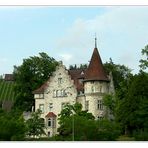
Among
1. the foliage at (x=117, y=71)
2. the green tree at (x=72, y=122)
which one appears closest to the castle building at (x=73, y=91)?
the green tree at (x=72, y=122)

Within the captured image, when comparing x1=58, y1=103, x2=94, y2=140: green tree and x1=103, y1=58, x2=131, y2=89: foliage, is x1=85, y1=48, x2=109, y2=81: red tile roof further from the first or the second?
x1=103, y1=58, x2=131, y2=89: foliage

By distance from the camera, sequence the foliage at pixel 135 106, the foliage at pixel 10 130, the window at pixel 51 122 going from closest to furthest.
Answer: the foliage at pixel 10 130, the foliage at pixel 135 106, the window at pixel 51 122

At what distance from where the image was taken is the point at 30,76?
68.0 m

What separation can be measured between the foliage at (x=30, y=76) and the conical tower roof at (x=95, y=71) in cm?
522

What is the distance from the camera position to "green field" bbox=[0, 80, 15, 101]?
87081mm

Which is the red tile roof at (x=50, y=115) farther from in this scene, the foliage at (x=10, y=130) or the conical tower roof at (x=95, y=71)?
the foliage at (x=10, y=130)

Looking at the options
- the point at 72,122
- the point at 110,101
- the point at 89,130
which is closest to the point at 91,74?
the point at 110,101

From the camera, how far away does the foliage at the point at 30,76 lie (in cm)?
6756

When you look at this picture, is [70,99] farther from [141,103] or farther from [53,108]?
[141,103]

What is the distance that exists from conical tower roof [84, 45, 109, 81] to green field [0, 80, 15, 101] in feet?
68.8

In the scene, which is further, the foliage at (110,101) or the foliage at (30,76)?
the foliage at (30,76)

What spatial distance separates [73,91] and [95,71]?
3.48 metres

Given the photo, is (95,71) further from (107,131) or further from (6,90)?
(6,90)
